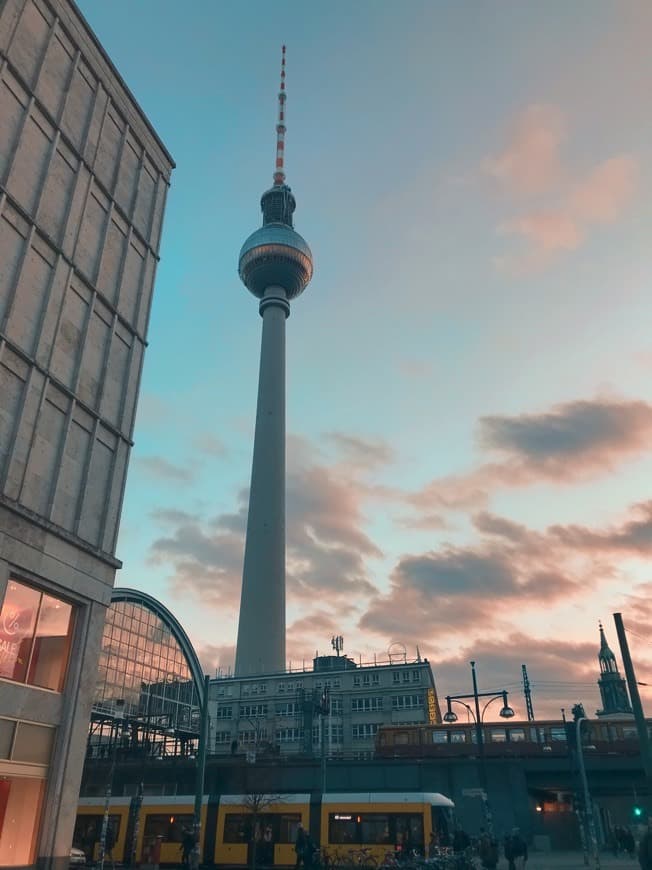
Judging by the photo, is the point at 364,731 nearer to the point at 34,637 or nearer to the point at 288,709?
the point at 288,709

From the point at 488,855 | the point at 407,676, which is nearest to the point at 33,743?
the point at 488,855

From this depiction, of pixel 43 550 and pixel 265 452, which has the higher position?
pixel 265 452

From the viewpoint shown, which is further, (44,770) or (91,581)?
(91,581)

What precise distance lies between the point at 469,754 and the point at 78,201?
45917 mm

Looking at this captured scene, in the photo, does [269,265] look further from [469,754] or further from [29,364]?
[29,364]

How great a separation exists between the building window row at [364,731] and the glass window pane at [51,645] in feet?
257

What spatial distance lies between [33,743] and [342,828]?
18.2 m

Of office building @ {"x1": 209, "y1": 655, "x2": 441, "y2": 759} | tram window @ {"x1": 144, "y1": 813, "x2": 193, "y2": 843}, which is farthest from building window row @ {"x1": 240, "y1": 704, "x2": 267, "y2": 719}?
tram window @ {"x1": 144, "y1": 813, "x2": 193, "y2": 843}

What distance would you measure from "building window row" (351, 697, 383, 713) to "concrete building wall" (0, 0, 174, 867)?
253ft

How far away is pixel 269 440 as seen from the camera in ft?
368

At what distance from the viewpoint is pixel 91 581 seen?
997 inches

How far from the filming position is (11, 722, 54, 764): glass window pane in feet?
69.9

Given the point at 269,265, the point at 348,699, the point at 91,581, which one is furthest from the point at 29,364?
the point at 269,265

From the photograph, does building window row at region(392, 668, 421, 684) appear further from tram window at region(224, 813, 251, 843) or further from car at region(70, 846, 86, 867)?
car at region(70, 846, 86, 867)
